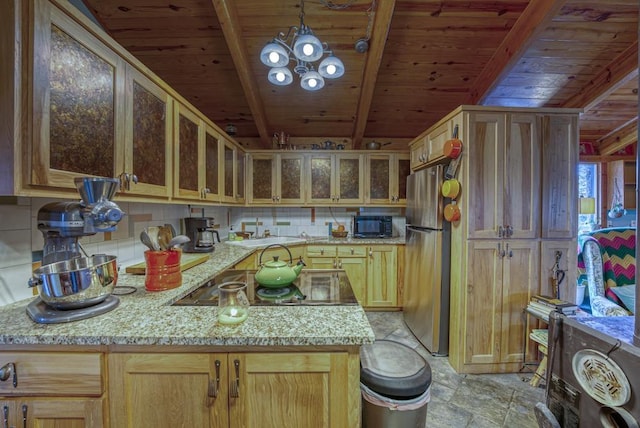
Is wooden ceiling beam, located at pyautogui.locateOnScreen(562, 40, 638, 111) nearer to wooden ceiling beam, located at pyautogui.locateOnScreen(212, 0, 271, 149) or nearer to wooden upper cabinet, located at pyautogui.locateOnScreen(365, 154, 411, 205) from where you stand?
wooden upper cabinet, located at pyautogui.locateOnScreen(365, 154, 411, 205)

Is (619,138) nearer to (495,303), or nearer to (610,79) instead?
→ (610,79)

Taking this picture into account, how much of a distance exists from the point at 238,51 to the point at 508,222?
2.68m

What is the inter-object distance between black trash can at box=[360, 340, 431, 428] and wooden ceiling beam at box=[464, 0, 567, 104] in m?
2.68

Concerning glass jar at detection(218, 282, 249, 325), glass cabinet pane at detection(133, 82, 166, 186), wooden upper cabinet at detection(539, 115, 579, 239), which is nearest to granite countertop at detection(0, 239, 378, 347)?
glass jar at detection(218, 282, 249, 325)

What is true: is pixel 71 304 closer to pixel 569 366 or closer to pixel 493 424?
pixel 569 366

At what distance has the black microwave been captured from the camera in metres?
3.44

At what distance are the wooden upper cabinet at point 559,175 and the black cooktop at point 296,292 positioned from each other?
1755 mm

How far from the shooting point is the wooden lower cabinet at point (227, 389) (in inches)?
34.7

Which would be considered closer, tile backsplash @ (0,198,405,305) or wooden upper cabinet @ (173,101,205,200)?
tile backsplash @ (0,198,405,305)

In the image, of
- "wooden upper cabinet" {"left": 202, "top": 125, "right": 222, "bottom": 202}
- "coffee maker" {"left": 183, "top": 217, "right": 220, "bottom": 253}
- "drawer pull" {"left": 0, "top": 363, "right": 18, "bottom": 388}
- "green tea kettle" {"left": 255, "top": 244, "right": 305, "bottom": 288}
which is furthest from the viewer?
"coffee maker" {"left": 183, "top": 217, "right": 220, "bottom": 253}

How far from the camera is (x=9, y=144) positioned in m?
0.85

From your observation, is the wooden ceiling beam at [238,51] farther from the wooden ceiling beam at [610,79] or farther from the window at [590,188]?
the window at [590,188]

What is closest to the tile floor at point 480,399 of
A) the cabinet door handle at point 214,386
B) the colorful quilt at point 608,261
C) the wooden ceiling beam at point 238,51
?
the colorful quilt at point 608,261

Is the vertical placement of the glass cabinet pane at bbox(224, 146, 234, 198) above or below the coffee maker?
above
